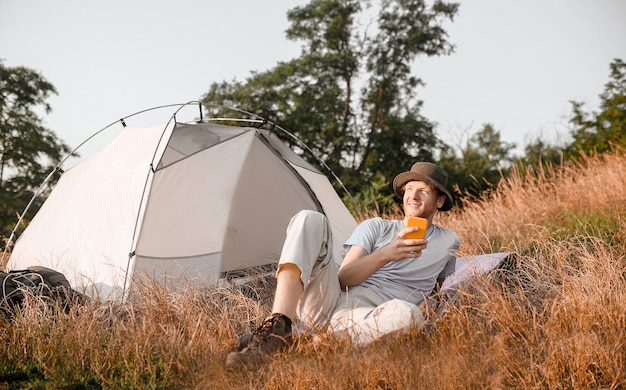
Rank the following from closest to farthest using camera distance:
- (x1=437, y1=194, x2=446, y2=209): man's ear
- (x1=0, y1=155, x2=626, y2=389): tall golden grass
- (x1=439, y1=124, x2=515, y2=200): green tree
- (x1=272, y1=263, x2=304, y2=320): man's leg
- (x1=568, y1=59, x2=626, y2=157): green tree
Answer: (x1=0, y1=155, x2=626, y2=389): tall golden grass
(x1=272, y1=263, x2=304, y2=320): man's leg
(x1=437, y1=194, x2=446, y2=209): man's ear
(x1=568, y1=59, x2=626, y2=157): green tree
(x1=439, y1=124, x2=515, y2=200): green tree

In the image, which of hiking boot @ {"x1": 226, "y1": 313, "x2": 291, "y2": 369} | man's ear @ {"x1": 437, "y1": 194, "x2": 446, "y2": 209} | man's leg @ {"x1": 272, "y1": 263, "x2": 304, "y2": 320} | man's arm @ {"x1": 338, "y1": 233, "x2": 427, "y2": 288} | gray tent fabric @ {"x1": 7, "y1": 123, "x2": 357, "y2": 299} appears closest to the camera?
hiking boot @ {"x1": 226, "y1": 313, "x2": 291, "y2": 369}

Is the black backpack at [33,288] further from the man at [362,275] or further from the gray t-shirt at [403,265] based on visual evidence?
the gray t-shirt at [403,265]

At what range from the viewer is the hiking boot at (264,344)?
2.52m

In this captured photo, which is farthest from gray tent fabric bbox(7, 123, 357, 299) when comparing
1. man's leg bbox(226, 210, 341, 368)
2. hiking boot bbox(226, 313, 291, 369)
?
hiking boot bbox(226, 313, 291, 369)

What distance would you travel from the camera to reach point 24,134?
39.0ft

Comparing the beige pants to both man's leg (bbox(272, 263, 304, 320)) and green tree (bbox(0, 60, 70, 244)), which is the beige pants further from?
green tree (bbox(0, 60, 70, 244))

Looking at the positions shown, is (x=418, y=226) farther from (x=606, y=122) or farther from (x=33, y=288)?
(x=606, y=122)

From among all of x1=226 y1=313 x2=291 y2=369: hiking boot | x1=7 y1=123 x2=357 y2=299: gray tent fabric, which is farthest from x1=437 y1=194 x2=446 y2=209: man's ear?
x1=7 y1=123 x2=357 y2=299: gray tent fabric

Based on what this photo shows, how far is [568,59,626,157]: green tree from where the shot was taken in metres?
10.5

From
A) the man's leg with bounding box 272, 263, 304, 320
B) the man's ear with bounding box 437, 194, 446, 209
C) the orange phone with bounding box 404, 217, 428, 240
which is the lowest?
the man's leg with bounding box 272, 263, 304, 320

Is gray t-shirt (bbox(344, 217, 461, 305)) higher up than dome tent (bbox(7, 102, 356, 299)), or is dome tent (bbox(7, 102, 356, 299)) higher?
dome tent (bbox(7, 102, 356, 299))

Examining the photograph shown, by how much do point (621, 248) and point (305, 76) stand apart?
10.7 m

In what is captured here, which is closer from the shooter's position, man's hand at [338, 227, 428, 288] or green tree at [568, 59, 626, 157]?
man's hand at [338, 227, 428, 288]

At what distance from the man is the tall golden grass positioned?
0.32 feet
